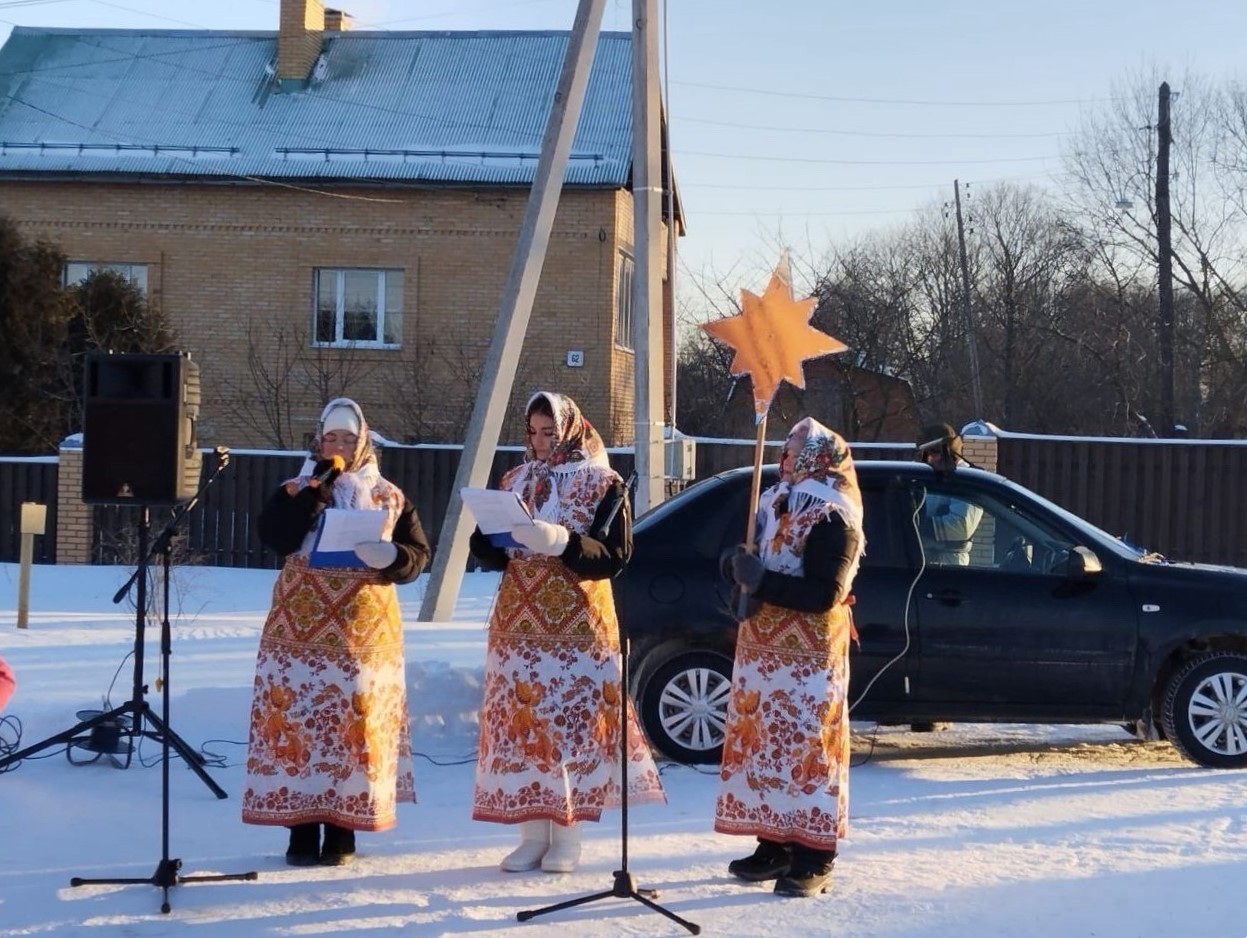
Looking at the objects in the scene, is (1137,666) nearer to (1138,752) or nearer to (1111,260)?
(1138,752)

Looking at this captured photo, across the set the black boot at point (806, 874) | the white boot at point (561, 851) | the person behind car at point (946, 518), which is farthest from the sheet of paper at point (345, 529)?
the person behind car at point (946, 518)

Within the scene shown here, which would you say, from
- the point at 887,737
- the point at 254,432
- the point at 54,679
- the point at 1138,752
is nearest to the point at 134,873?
the point at 54,679

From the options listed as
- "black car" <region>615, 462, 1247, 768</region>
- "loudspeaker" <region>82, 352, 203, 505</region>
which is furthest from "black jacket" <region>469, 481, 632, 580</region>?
"black car" <region>615, 462, 1247, 768</region>

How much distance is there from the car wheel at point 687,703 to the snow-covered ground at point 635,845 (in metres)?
0.16

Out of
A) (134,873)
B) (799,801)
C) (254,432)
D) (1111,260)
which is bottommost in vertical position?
(134,873)

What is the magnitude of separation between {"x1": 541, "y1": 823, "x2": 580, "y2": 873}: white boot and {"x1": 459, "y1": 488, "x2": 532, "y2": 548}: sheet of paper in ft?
4.33

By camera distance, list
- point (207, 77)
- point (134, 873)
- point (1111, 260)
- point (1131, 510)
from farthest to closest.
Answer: point (1111, 260) < point (207, 77) < point (1131, 510) < point (134, 873)

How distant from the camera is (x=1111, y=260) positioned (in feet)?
110

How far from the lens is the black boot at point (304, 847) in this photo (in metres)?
6.14

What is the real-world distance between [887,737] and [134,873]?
201 inches

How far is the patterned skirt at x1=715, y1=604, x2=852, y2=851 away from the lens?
5.81 meters

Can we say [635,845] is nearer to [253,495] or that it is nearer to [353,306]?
[253,495]

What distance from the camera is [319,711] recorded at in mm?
5934

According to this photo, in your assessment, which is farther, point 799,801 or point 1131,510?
point 1131,510
